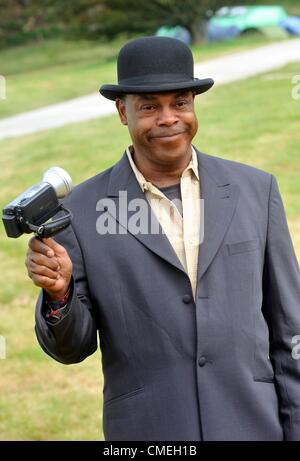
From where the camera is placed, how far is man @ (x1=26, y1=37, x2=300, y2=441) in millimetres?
2852

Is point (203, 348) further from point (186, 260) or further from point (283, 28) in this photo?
point (283, 28)

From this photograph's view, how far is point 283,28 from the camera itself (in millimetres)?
24094

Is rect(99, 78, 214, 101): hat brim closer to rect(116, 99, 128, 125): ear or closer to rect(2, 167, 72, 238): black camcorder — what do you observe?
rect(116, 99, 128, 125): ear

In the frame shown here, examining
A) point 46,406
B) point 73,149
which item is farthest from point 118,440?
point 73,149

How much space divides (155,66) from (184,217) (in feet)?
1.58

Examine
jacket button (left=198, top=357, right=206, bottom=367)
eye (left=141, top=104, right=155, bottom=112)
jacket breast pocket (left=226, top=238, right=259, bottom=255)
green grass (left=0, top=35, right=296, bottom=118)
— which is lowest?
jacket button (left=198, top=357, right=206, bottom=367)

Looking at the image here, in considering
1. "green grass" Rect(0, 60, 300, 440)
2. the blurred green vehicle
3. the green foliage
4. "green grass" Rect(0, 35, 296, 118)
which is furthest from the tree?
"green grass" Rect(0, 60, 300, 440)

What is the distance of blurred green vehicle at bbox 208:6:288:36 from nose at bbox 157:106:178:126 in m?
22.2

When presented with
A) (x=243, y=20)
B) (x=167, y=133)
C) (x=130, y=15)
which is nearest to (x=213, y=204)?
(x=167, y=133)

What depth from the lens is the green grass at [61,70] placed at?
639 inches

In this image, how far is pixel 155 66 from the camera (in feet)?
9.58

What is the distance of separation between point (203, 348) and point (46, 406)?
3.31 metres

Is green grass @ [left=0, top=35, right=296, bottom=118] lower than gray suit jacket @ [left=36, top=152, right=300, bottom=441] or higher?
higher

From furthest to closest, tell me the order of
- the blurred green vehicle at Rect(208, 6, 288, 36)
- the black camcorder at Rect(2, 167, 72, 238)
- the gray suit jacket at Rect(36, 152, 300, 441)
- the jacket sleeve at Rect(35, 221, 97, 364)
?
1. the blurred green vehicle at Rect(208, 6, 288, 36)
2. the gray suit jacket at Rect(36, 152, 300, 441)
3. the jacket sleeve at Rect(35, 221, 97, 364)
4. the black camcorder at Rect(2, 167, 72, 238)
